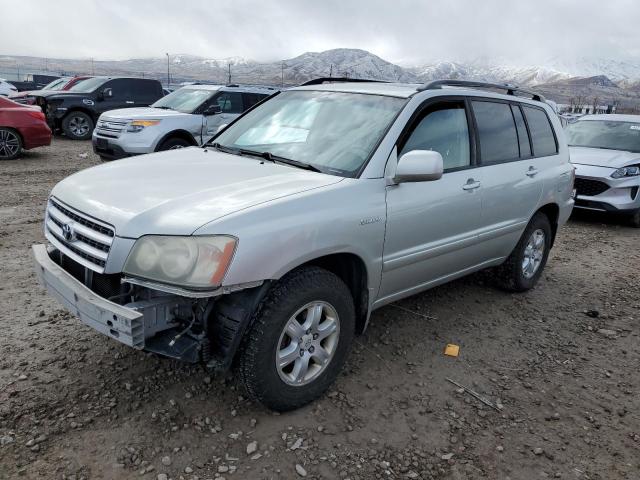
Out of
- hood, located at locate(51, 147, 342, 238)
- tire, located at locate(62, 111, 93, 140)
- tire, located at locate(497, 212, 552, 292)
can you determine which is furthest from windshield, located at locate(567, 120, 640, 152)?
tire, located at locate(62, 111, 93, 140)

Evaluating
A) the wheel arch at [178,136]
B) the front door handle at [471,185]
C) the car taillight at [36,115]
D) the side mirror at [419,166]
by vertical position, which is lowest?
the wheel arch at [178,136]

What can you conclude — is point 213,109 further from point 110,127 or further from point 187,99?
point 110,127

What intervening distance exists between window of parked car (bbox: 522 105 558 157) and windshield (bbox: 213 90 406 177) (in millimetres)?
1906

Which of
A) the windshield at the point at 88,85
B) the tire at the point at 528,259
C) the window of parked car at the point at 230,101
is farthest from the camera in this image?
the windshield at the point at 88,85

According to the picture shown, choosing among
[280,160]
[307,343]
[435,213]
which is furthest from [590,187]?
[307,343]

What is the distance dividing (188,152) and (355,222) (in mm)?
1603

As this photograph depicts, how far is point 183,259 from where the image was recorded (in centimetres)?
250

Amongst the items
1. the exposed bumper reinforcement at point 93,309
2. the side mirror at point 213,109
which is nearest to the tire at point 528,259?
the exposed bumper reinforcement at point 93,309

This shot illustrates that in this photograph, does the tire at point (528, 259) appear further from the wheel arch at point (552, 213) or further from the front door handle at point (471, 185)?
the front door handle at point (471, 185)

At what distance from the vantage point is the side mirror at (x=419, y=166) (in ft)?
10.3

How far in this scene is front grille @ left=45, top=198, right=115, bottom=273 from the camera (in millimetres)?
2623

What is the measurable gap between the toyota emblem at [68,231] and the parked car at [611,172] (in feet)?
25.3

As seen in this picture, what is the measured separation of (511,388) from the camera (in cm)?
349

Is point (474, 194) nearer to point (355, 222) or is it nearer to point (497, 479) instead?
point (355, 222)
